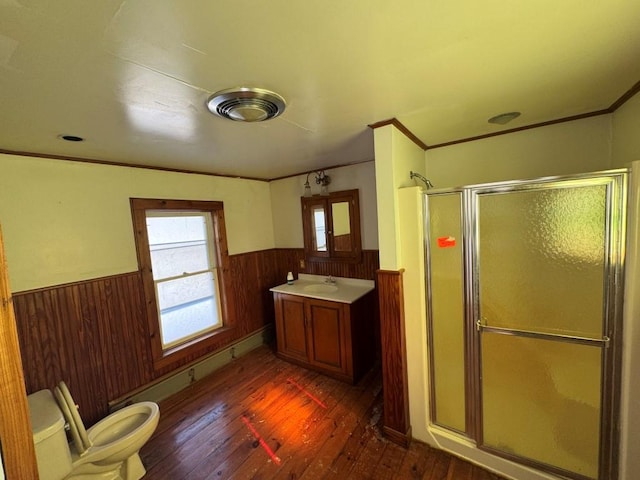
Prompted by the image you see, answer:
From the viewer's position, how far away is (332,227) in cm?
310

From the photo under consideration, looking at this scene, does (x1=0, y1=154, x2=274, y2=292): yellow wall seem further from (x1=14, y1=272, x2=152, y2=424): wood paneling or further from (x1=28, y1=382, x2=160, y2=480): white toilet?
(x1=28, y1=382, x2=160, y2=480): white toilet

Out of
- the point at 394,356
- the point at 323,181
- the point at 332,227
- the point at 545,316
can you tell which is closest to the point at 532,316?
the point at 545,316

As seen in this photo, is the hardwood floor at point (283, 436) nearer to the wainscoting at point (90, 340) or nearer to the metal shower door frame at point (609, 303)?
the wainscoting at point (90, 340)

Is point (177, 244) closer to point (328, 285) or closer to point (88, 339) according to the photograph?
point (88, 339)

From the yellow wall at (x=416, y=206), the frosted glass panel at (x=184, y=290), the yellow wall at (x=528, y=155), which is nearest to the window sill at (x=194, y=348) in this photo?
the frosted glass panel at (x=184, y=290)

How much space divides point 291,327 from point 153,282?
4.75ft

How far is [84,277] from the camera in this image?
208 centimetres

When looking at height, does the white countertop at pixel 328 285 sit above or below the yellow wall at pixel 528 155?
below

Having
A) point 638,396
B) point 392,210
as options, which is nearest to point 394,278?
point 392,210

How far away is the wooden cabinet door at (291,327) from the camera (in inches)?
111

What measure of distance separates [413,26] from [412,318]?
1.61 meters

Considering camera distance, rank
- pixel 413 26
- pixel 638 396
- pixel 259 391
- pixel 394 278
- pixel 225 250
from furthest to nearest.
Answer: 1. pixel 225 250
2. pixel 259 391
3. pixel 394 278
4. pixel 638 396
5. pixel 413 26

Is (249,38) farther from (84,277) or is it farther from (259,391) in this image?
(259,391)

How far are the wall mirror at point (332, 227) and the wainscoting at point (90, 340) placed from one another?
13.5 inches
